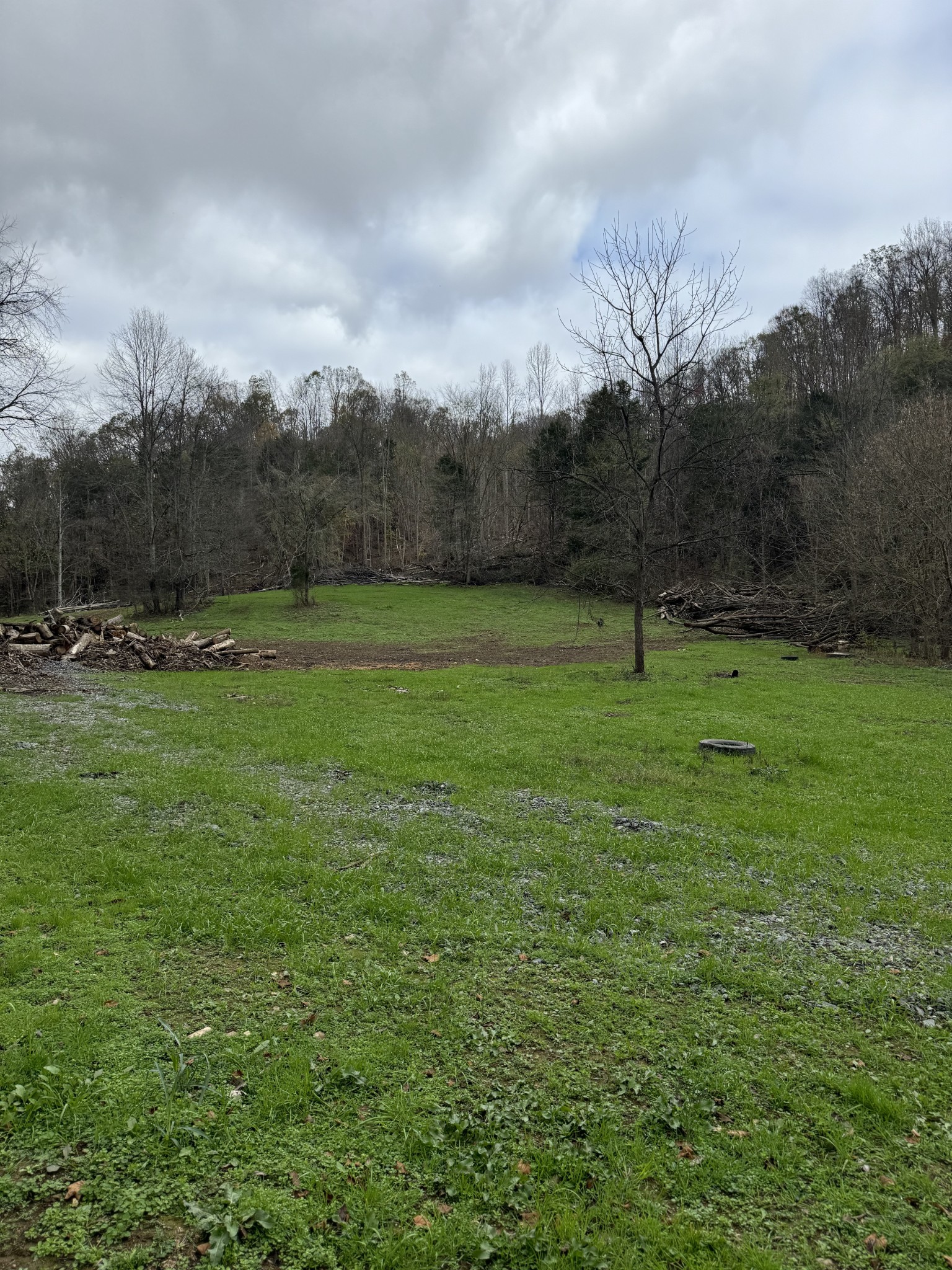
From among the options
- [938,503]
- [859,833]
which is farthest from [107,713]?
[938,503]

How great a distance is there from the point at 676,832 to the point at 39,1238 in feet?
19.4

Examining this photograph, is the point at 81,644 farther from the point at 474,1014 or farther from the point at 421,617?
the point at 474,1014

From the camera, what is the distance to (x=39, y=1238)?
2582mm

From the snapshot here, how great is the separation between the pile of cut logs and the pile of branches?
1893 centimetres

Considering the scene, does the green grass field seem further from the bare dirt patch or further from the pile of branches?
the pile of branches

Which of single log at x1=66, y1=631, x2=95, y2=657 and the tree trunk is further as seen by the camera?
single log at x1=66, y1=631, x2=95, y2=657

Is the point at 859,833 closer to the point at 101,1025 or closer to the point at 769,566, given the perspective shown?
the point at 101,1025

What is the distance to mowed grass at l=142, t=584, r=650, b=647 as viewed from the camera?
2895 centimetres

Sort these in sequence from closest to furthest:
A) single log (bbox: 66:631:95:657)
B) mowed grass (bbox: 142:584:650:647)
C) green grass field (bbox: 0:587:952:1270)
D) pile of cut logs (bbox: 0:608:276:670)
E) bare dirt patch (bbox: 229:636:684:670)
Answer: green grass field (bbox: 0:587:952:1270)
pile of cut logs (bbox: 0:608:276:670)
single log (bbox: 66:631:95:657)
bare dirt patch (bbox: 229:636:684:670)
mowed grass (bbox: 142:584:650:647)

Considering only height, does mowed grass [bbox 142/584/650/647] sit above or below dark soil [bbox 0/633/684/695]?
above

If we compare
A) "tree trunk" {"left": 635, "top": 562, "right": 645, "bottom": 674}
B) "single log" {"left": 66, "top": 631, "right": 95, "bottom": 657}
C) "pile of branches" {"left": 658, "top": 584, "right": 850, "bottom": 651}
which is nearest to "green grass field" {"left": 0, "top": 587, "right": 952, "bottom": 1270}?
"tree trunk" {"left": 635, "top": 562, "right": 645, "bottom": 674}

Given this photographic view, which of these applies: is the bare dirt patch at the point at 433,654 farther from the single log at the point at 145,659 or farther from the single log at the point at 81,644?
the single log at the point at 81,644

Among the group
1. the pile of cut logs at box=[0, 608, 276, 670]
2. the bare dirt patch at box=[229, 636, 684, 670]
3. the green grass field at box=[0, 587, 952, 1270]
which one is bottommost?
the green grass field at box=[0, 587, 952, 1270]

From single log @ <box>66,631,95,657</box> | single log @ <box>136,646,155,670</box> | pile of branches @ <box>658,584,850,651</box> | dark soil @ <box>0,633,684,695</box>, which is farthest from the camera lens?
pile of branches @ <box>658,584,850,651</box>
